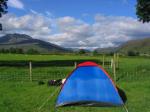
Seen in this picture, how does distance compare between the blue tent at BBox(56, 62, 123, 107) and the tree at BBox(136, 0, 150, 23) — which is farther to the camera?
the tree at BBox(136, 0, 150, 23)

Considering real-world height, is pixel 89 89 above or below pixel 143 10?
below

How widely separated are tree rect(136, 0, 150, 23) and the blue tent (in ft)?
105

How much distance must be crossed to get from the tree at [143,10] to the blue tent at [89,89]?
32091 millimetres

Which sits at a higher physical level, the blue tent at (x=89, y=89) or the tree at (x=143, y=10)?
the tree at (x=143, y=10)

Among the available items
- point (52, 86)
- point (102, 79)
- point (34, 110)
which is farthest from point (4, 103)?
point (52, 86)

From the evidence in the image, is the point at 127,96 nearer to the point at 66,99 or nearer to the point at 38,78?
the point at 66,99

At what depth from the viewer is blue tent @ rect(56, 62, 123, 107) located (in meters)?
15.3

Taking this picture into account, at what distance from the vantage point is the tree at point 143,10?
46475 millimetres

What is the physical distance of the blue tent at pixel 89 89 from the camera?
15266mm

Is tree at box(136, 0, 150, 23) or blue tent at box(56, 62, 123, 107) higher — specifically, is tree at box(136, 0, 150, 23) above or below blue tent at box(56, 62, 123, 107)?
above

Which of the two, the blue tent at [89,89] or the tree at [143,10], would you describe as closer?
the blue tent at [89,89]

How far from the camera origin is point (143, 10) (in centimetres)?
4716

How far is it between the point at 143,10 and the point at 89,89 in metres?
33.2

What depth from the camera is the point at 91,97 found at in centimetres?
1548
